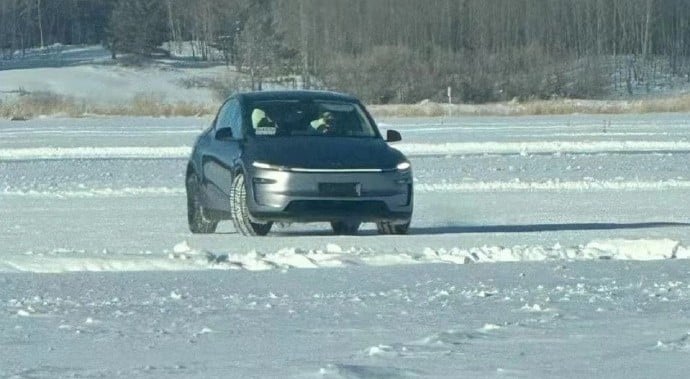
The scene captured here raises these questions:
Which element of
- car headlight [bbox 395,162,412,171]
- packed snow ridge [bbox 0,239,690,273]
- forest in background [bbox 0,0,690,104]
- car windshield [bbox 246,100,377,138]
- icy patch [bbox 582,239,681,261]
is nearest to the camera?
packed snow ridge [bbox 0,239,690,273]

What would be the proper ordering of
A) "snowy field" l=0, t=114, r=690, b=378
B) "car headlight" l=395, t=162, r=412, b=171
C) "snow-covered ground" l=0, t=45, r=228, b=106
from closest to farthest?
"snowy field" l=0, t=114, r=690, b=378
"car headlight" l=395, t=162, r=412, b=171
"snow-covered ground" l=0, t=45, r=228, b=106

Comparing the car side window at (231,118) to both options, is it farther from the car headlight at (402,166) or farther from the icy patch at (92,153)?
the icy patch at (92,153)

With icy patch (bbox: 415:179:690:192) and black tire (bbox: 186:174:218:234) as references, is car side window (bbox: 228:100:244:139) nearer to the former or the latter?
black tire (bbox: 186:174:218:234)

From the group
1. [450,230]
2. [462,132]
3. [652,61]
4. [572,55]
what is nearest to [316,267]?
[450,230]

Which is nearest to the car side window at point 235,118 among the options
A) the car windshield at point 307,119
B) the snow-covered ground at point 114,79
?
the car windshield at point 307,119

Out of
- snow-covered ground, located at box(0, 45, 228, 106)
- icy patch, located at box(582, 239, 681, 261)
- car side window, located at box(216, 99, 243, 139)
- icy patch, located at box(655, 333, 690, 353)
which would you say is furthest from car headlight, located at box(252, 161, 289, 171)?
snow-covered ground, located at box(0, 45, 228, 106)

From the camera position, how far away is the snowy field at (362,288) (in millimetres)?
7836

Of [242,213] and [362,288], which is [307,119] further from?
[362,288]

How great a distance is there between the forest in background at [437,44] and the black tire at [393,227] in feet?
185

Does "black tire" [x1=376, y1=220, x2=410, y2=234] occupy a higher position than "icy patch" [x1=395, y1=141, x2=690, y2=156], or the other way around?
"black tire" [x1=376, y1=220, x2=410, y2=234]

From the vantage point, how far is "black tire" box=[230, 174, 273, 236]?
14.0 m

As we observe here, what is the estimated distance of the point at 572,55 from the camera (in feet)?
263

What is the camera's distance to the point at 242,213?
14.0 metres

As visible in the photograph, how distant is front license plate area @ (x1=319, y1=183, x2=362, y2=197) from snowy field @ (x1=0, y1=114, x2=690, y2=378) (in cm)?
43
